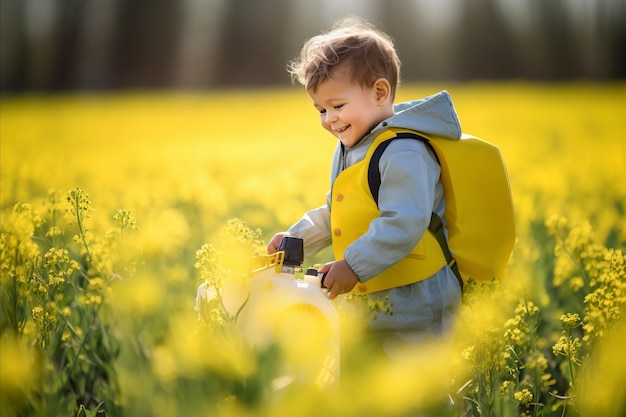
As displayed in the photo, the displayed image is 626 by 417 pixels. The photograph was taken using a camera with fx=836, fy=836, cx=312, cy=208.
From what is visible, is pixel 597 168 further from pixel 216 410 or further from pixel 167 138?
pixel 167 138

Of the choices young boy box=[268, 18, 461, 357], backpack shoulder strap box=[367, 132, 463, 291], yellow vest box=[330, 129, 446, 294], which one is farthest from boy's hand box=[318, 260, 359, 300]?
backpack shoulder strap box=[367, 132, 463, 291]

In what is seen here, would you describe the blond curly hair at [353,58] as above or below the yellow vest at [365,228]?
above

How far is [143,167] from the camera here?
10.6m

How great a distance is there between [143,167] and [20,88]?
18.3 metres

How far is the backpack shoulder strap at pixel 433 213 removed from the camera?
2941mm

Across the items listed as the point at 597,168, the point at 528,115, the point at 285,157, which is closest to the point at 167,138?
the point at 285,157

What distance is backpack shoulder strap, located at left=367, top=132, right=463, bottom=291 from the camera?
2.94m

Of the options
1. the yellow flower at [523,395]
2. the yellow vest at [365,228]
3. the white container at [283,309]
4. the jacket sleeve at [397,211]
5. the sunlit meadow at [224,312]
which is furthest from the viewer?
the yellow vest at [365,228]

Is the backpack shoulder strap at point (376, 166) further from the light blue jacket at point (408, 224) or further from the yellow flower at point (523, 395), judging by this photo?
the yellow flower at point (523, 395)

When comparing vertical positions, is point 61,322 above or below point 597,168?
above

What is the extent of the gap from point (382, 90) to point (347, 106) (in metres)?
0.16

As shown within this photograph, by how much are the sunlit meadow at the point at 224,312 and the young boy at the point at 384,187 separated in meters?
0.21

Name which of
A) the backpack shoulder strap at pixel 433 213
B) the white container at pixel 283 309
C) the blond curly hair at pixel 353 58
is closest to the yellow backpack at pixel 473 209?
the backpack shoulder strap at pixel 433 213

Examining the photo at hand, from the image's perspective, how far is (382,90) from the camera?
3.08 m
